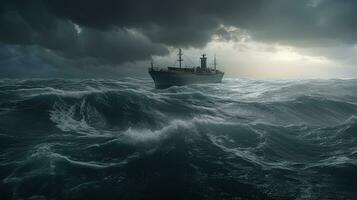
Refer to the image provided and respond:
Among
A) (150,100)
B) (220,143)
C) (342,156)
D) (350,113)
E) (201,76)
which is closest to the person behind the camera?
(342,156)

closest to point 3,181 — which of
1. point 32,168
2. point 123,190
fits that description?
point 32,168

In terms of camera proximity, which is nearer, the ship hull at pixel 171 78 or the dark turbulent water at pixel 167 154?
the dark turbulent water at pixel 167 154

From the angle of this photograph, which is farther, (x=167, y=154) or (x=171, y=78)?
(x=171, y=78)

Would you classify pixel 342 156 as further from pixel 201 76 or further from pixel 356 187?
pixel 201 76

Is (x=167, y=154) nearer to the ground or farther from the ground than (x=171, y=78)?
nearer to the ground

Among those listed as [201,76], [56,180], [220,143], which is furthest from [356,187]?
[201,76]

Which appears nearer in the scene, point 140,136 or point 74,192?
point 74,192

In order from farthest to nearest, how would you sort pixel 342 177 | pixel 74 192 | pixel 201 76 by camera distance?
pixel 201 76, pixel 342 177, pixel 74 192

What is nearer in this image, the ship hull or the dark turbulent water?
the dark turbulent water
